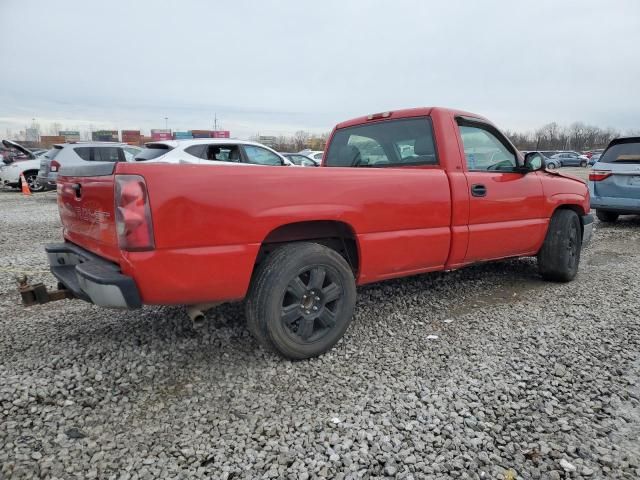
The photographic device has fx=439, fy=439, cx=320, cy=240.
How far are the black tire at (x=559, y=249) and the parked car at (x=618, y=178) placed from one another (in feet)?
13.9

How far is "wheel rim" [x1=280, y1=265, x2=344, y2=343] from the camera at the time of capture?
2863 millimetres

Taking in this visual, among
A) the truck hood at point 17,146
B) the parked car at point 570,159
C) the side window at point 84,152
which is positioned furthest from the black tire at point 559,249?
the parked car at point 570,159

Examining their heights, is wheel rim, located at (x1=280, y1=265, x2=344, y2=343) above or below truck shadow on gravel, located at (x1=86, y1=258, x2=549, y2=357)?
above

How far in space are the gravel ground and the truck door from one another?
0.61 m

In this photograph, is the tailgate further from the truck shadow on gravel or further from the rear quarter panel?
the truck shadow on gravel

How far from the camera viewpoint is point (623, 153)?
8.17 metres

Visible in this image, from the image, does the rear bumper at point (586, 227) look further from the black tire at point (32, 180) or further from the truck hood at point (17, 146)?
the truck hood at point (17, 146)

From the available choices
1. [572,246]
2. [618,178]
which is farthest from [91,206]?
[618,178]

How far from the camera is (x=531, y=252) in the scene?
Result: 4.59 metres

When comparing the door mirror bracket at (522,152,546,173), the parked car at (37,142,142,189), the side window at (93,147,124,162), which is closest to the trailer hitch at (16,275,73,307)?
the door mirror bracket at (522,152,546,173)

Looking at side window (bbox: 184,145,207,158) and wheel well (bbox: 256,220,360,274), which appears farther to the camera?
side window (bbox: 184,145,207,158)

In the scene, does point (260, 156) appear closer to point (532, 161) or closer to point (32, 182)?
point (532, 161)

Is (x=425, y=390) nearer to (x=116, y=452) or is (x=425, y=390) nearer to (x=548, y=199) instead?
(x=116, y=452)

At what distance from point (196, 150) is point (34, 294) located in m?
5.76
